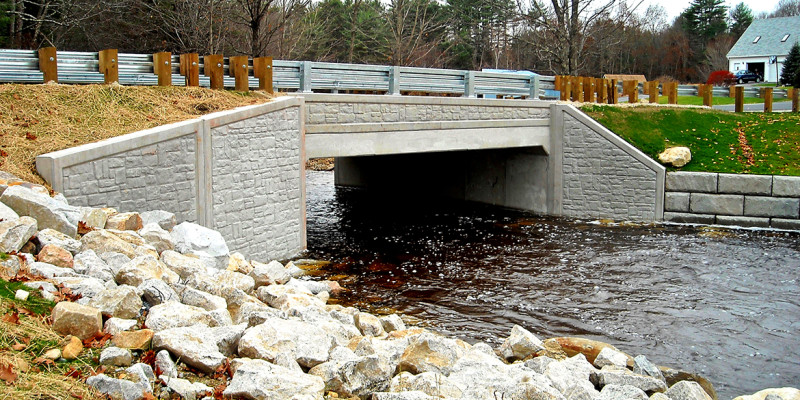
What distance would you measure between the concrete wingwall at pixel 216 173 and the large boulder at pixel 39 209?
1632 millimetres

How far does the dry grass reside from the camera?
9688 millimetres

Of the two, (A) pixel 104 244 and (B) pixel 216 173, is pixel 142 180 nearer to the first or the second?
(B) pixel 216 173

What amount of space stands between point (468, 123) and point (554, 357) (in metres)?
10.6

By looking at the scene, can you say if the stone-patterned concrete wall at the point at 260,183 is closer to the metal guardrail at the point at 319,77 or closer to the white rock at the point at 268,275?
the metal guardrail at the point at 319,77

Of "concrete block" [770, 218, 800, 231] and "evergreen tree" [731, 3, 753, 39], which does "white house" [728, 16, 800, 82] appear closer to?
"evergreen tree" [731, 3, 753, 39]

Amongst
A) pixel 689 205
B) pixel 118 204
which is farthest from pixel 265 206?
pixel 689 205

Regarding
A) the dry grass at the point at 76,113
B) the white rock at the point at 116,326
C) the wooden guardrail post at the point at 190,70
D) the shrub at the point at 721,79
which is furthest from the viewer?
the shrub at the point at 721,79

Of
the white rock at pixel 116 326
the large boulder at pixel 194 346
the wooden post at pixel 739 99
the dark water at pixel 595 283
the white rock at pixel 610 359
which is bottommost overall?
the dark water at pixel 595 283

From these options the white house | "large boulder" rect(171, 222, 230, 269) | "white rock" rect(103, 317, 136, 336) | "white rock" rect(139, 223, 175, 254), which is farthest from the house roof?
"white rock" rect(103, 317, 136, 336)

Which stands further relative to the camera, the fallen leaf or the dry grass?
the dry grass

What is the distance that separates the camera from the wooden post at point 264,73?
549 inches

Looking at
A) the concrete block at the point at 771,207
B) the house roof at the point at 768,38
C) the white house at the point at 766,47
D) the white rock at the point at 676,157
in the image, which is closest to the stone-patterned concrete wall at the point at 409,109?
the white rock at the point at 676,157

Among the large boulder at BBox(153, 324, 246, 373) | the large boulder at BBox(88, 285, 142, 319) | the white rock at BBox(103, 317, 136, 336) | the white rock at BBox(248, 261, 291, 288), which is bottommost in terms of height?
the white rock at BBox(248, 261, 291, 288)

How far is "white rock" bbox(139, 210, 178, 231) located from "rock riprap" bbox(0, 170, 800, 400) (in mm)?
786
